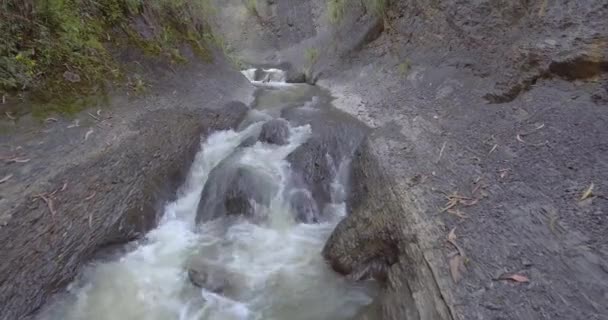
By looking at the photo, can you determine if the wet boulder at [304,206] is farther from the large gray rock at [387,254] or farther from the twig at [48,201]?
the twig at [48,201]

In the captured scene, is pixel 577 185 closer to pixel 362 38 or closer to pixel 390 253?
pixel 390 253

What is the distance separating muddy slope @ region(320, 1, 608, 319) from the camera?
262cm

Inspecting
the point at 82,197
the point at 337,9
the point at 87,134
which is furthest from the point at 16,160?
the point at 337,9

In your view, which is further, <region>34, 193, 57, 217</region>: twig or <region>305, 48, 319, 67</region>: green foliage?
<region>305, 48, 319, 67</region>: green foliage

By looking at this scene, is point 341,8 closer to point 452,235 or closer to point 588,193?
point 588,193

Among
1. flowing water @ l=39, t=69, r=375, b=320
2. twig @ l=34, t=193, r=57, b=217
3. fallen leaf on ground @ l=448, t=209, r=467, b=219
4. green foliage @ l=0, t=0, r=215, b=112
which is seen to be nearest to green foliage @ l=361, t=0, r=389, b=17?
green foliage @ l=0, t=0, r=215, b=112

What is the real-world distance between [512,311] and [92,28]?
7914 millimetres

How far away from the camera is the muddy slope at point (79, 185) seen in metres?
3.36

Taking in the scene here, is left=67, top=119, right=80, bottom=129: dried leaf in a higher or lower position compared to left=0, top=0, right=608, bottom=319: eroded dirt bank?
higher

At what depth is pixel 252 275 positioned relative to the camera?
4.43m

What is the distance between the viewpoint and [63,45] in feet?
17.9

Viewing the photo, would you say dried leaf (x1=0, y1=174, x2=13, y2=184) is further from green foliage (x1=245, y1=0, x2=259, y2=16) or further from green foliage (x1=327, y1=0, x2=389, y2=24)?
green foliage (x1=245, y1=0, x2=259, y2=16)

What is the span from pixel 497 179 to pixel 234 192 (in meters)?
3.98

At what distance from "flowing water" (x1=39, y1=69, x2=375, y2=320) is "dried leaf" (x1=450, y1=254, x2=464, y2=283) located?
46.6 inches
